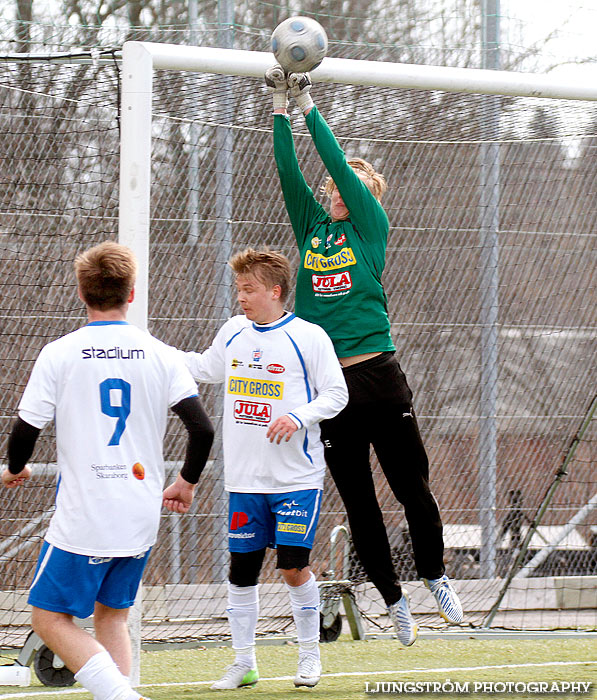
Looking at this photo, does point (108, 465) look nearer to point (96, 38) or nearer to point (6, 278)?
point (6, 278)

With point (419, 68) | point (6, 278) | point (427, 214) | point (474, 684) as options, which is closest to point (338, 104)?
point (419, 68)

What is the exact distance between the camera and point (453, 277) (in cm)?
687

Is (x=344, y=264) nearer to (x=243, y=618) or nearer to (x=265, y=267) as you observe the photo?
(x=265, y=267)

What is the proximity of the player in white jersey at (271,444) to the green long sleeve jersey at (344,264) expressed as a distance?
201 mm

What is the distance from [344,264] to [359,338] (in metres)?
0.29

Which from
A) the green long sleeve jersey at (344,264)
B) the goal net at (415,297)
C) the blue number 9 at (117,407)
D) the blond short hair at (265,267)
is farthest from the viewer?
the goal net at (415,297)

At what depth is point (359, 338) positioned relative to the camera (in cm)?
396

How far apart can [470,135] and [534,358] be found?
5.66 feet

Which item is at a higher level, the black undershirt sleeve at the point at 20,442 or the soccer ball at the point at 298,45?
the soccer ball at the point at 298,45

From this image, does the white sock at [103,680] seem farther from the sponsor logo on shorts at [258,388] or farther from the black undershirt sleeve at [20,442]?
the sponsor logo on shorts at [258,388]

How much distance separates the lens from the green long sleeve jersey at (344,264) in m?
3.92

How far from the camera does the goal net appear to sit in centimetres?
573

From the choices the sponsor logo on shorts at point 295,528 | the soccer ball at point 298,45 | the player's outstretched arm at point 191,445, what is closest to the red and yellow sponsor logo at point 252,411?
the sponsor logo on shorts at point 295,528

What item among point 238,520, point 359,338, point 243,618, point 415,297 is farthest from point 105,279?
point 415,297
